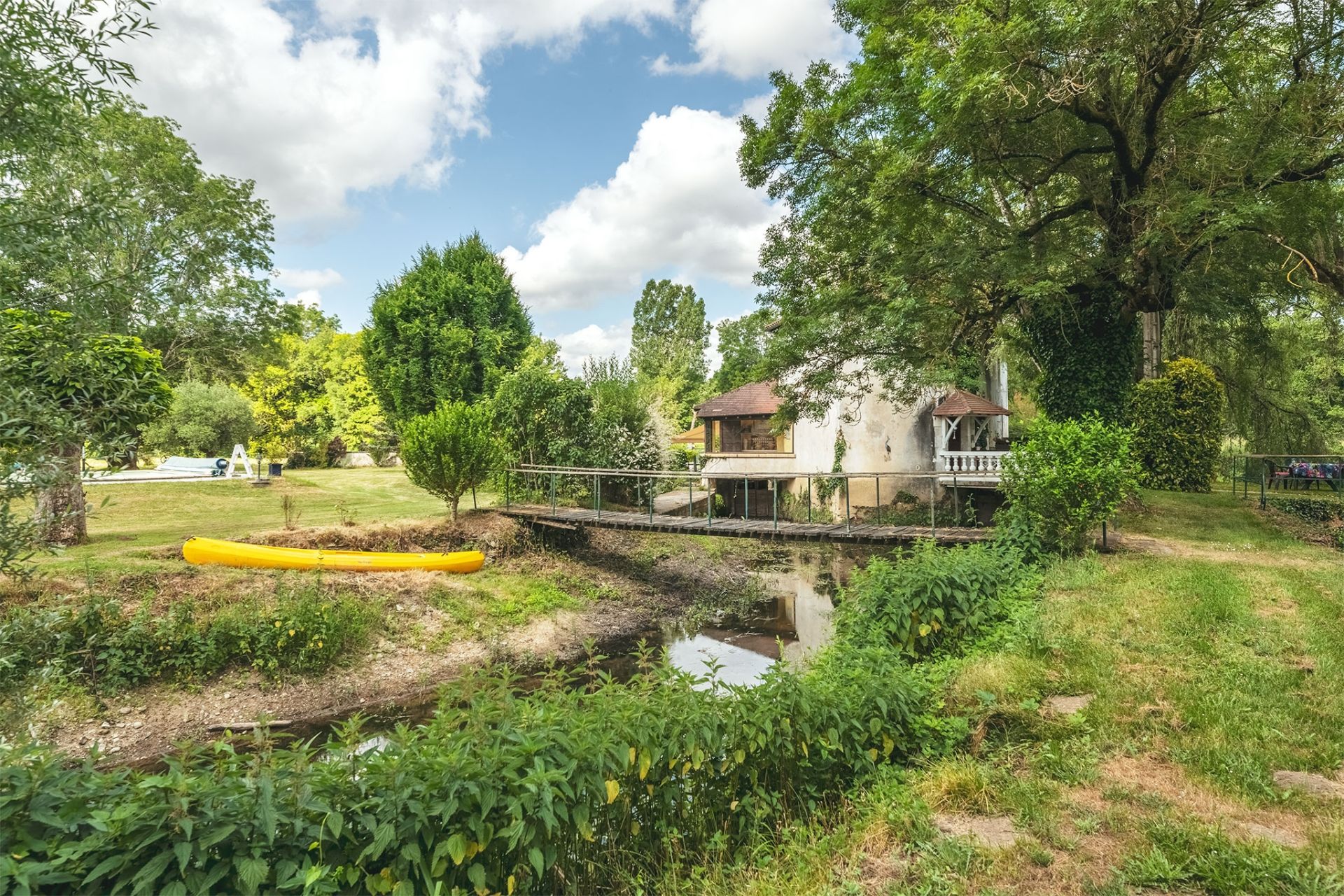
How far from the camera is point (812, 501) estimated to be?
74.8 ft

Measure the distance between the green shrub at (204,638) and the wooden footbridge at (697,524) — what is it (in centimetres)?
532

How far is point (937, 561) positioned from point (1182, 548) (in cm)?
550

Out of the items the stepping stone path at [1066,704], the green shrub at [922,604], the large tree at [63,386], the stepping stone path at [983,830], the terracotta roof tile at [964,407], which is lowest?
the stepping stone path at [983,830]

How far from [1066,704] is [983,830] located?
1.89 metres

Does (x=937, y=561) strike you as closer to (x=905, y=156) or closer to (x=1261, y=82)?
(x=905, y=156)

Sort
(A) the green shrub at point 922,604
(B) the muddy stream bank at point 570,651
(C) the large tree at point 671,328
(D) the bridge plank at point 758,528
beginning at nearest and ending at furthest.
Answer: (A) the green shrub at point 922,604 < (B) the muddy stream bank at point 570,651 < (D) the bridge plank at point 758,528 < (C) the large tree at point 671,328

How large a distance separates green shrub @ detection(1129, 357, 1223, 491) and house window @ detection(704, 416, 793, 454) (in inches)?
420

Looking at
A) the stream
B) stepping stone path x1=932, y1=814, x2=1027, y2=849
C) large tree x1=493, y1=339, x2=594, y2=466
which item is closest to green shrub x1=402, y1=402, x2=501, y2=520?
large tree x1=493, y1=339, x2=594, y2=466

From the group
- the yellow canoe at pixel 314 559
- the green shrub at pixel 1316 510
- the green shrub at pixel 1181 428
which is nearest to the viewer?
the yellow canoe at pixel 314 559

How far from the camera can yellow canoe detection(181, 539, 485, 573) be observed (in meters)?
10.8

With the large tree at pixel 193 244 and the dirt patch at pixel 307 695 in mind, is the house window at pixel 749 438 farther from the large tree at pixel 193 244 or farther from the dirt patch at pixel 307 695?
the large tree at pixel 193 244

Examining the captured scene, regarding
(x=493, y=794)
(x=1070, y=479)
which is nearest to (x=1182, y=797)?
(x=493, y=794)

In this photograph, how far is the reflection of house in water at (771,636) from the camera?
11.0m

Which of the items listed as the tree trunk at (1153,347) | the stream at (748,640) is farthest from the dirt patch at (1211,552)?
the tree trunk at (1153,347)
